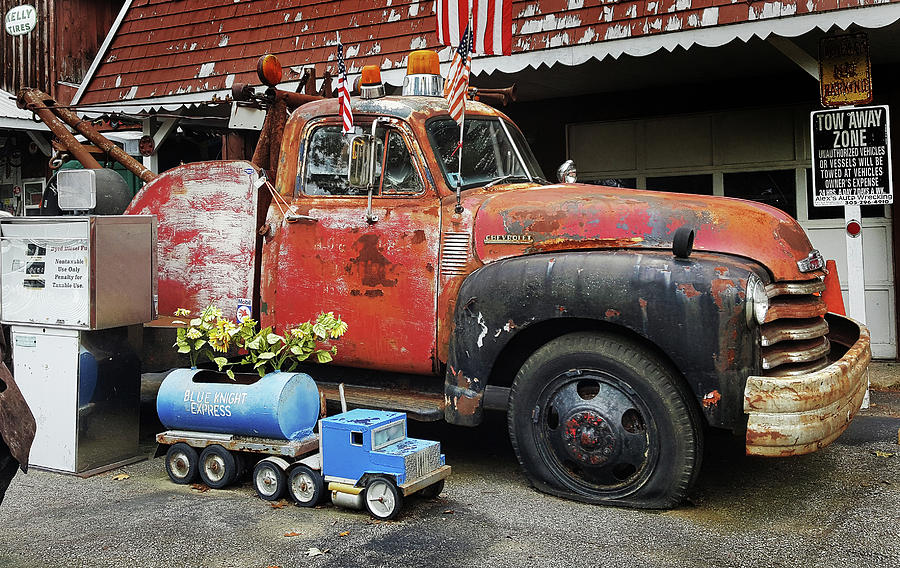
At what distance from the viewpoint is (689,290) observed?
412 cm

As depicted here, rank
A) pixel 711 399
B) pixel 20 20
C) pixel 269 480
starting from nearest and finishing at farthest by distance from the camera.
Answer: pixel 711 399
pixel 269 480
pixel 20 20

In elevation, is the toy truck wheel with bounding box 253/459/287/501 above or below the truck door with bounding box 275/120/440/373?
below

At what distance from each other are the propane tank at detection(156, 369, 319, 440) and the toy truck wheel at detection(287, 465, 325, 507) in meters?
0.24

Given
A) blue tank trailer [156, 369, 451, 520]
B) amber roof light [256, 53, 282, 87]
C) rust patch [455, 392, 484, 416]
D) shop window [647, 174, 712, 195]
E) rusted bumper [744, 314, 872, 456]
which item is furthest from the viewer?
shop window [647, 174, 712, 195]

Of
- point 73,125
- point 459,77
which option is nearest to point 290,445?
point 459,77

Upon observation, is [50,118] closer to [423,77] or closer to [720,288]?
[423,77]

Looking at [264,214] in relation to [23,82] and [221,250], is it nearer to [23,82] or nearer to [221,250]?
[221,250]

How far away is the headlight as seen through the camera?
4.04m

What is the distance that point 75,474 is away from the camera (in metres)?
5.05

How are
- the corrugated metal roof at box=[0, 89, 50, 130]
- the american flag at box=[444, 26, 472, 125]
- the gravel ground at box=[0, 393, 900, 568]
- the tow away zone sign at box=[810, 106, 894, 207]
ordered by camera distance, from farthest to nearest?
the corrugated metal roof at box=[0, 89, 50, 130], the tow away zone sign at box=[810, 106, 894, 207], the american flag at box=[444, 26, 472, 125], the gravel ground at box=[0, 393, 900, 568]

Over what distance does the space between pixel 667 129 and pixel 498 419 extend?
437 cm

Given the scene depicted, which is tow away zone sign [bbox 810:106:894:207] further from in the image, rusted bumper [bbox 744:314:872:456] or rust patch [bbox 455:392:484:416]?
rust patch [bbox 455:392:484:416]

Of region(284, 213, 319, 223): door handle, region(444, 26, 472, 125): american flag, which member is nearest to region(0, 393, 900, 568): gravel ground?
region(284, 213, 319, 223): door handle

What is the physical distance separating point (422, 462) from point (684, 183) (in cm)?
587
